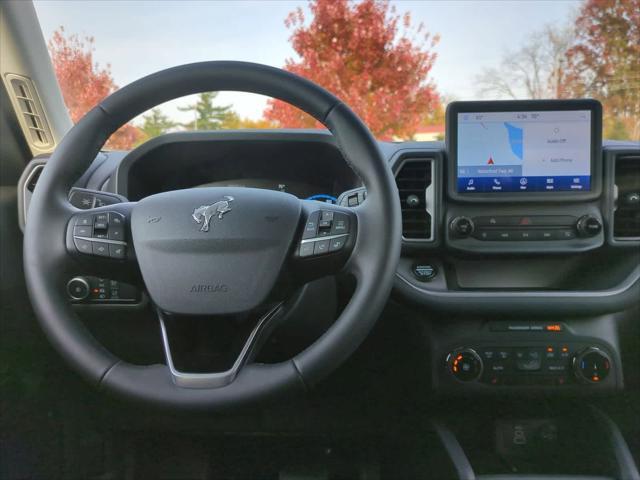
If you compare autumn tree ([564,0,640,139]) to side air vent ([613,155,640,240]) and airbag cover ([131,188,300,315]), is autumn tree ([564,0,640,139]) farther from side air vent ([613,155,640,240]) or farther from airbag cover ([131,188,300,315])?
airbag cover ([131,188,300,315])

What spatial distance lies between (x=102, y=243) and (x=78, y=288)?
0.56m

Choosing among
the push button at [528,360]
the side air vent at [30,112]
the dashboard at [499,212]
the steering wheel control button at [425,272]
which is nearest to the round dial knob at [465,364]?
the dashboard at [499,212]

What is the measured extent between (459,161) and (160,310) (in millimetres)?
1164

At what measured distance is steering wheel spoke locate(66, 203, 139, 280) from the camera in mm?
1390

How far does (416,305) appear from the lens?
6.88ft

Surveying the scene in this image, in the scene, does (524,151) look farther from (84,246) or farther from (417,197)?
(84,246)

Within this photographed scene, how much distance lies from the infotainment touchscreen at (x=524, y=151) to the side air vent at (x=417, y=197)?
0.33 feet

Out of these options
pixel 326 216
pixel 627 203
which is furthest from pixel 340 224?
pixel 627 203

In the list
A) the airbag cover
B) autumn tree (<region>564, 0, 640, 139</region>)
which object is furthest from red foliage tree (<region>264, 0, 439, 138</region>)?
the airbag cover

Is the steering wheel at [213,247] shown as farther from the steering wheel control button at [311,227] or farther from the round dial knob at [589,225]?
the round dial knob at [589,225]

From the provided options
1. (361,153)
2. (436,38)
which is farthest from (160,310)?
(436,38)

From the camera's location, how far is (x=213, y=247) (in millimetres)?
1353

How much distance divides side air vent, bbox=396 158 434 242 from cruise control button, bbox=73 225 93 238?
1.07 metres

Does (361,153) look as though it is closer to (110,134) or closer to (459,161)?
(110,134)
